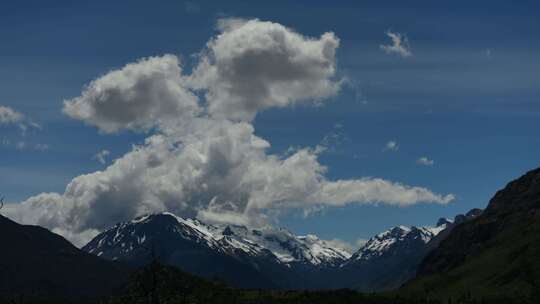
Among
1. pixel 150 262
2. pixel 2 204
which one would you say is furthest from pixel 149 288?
pixel 2 204

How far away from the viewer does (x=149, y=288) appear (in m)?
80.1

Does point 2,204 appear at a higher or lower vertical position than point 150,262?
higher

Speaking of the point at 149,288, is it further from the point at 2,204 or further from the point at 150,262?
the point at 2,204

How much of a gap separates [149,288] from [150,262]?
3218mm

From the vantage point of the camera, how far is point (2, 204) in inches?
3447

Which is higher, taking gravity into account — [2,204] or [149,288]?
[2,204]

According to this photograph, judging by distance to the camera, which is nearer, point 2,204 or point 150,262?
point 150,262

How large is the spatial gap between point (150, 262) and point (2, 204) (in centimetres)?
2348

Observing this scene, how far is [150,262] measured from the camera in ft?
266

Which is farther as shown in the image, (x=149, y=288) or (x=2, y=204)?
(x=2, y=204)

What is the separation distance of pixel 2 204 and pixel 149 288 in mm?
24814
